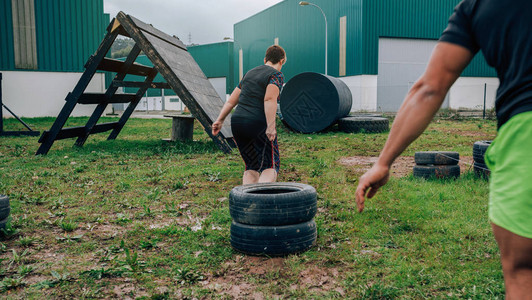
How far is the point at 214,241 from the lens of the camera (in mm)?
4398

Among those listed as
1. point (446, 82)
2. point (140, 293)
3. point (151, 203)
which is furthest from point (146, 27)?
point (446, 82)

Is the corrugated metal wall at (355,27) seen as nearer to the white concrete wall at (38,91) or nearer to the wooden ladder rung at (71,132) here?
the white concrete wall at (38,91)

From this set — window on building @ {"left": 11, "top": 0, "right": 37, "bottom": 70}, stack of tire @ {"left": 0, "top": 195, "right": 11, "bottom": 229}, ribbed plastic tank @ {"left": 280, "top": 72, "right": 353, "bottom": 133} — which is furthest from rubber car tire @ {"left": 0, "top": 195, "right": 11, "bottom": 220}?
window on building @ {"left": 11, "top": 0, "right": 37, "bottom": 70}

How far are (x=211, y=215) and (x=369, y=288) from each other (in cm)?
251

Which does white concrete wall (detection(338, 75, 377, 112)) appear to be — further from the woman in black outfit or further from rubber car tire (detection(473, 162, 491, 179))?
the woman in black outfit

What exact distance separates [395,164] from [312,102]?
7216mm

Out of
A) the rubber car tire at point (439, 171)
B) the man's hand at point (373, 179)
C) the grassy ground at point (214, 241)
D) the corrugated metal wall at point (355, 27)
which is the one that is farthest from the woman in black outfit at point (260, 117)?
the corrugated metal wall at point (355, 27)

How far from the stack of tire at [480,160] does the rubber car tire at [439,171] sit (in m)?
0.30

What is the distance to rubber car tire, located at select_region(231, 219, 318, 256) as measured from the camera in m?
3.90

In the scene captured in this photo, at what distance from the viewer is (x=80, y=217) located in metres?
5.34

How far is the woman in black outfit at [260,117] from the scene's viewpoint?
207 inches

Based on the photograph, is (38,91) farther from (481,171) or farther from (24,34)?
(481,171)

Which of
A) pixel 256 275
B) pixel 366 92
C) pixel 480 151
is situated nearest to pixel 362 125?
pixel 480 151

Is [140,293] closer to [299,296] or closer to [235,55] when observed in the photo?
[299,296]
